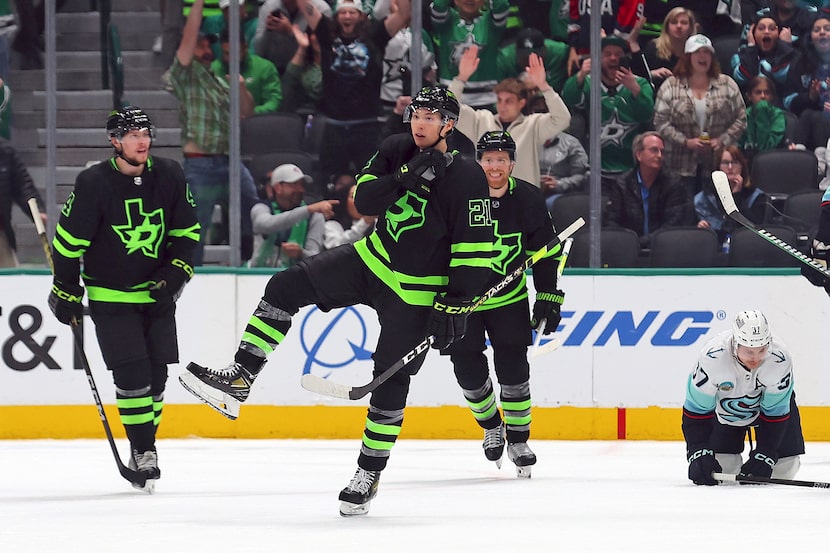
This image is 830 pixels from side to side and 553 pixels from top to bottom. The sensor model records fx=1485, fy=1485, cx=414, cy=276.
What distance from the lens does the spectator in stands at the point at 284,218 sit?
24.0 ft

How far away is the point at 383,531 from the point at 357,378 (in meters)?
2.93

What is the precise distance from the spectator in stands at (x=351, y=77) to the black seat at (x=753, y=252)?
1.83m

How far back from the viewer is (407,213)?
179 inches

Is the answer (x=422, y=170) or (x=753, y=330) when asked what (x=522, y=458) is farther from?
(x=422, y=170)

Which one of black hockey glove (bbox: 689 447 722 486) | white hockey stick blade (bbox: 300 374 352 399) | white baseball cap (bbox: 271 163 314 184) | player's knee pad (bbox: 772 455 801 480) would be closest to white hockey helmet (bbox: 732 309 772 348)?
black hockey glove (bbox: 689 447 722 486)

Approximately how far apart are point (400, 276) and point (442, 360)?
2.65 m

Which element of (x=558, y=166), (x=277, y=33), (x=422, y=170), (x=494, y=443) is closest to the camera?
(x=422, y=170)

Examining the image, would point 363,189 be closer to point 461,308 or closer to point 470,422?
point 461,308

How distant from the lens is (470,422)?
23.6 feet

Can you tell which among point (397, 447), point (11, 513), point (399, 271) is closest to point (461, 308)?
point (399, 271)

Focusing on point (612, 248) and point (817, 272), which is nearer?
point (817, 272)

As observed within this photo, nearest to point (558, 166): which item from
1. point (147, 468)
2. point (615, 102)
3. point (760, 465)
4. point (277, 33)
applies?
point (615, 102)

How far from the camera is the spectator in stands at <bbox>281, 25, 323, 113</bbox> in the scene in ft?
24.1

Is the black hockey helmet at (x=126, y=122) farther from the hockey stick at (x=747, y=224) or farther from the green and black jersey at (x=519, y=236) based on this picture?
the hockey stick at (x=747, y=224)
